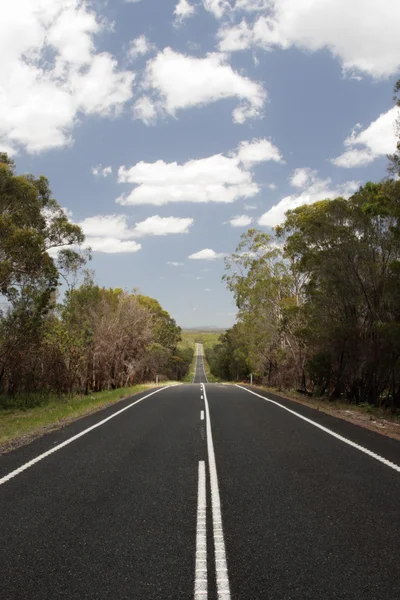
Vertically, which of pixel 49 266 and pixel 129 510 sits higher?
pixel 49 266

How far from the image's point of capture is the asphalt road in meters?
3.65

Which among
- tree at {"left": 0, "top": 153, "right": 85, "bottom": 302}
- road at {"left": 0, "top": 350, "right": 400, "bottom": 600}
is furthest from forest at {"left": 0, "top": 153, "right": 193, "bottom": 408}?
road at {"left": 0, "top": 350, "right": 400, "bottom": 600}

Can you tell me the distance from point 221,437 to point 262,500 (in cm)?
491

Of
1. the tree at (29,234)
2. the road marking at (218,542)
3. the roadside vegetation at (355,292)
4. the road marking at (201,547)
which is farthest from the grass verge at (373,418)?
the tree at (29,234)

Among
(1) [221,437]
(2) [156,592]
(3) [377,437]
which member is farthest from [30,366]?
(2) [156,592]

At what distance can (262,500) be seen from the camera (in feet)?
19.0

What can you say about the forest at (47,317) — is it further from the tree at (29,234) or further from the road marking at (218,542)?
the road marking at (218,542)

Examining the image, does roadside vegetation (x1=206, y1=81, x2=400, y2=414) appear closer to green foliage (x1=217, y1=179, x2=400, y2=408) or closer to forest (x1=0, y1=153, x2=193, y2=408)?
green foliage (x1=217, y1=179, x2=400, y2=408)

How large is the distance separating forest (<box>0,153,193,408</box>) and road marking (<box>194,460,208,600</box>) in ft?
48.1

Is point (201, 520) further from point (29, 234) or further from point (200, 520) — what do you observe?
point (29, 234)

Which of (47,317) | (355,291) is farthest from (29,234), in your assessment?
(355,291)

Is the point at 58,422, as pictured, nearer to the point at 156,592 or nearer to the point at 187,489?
the point at 187,489

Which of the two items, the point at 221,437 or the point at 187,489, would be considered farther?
the point at 221,437

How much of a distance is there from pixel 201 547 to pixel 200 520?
2.50ft
